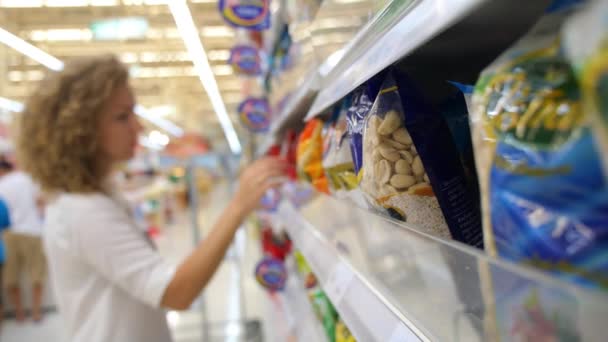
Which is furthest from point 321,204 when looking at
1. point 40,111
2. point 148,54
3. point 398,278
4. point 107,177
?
point 148,54

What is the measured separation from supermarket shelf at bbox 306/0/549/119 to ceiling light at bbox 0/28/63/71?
292 cm

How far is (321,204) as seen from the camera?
1.22 m

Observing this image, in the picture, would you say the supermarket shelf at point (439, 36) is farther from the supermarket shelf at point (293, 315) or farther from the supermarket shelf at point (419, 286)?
the supermarket shelf at point (293, 315)

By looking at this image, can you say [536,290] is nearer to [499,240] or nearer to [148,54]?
[499,240]

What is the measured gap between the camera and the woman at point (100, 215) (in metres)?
1.19

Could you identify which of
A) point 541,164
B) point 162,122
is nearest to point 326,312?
point 541,164

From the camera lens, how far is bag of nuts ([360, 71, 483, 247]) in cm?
48

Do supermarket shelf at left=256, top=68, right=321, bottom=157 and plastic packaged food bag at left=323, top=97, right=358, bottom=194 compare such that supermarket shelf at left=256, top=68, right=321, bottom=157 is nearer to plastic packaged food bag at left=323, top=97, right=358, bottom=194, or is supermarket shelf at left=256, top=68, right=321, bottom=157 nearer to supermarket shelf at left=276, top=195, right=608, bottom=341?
plastic packaged food bag at left=323, top=97, right=358, bottom=194

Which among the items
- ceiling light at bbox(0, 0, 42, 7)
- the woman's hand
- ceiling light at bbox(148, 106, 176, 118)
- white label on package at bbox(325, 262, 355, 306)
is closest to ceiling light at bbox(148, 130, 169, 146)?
ceiling light at bbox(148, 106, 176, 118)

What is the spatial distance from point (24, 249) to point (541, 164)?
5.42 meters

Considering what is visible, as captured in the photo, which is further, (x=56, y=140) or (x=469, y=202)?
(x=56, y=140)

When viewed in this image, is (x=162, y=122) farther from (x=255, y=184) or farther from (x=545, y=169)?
(x=545, y=169)

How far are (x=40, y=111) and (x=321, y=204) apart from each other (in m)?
1.09

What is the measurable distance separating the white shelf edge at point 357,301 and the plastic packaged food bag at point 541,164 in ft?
0.80
